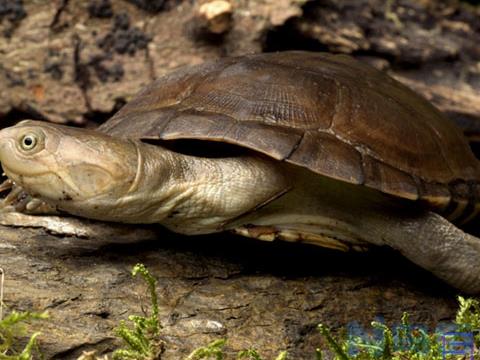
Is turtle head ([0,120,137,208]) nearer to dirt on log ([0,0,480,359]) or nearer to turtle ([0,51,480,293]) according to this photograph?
turtle ([0,51,480,293])

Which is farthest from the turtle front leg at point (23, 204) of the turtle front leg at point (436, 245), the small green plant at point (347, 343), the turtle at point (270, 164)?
the turtle front leg at point (436, 245)

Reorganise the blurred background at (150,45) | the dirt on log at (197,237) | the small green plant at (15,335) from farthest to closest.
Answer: the blurred background at (150,45)
the dirt on log at (197,237)
the small green plant at (15,335)

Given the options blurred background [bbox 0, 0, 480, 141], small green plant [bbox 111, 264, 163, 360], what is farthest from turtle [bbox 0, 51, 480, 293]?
blurred background [bbox 0, 0, 480, 141]

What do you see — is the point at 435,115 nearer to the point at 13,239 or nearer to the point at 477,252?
the point at 477,252

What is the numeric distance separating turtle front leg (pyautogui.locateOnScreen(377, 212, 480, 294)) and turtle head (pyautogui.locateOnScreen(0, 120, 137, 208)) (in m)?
1.02

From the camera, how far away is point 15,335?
5.19 ft

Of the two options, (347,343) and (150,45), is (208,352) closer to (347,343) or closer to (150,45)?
(347,343)

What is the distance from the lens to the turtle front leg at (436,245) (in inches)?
90.7

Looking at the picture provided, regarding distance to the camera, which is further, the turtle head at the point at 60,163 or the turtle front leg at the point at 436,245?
the turtle front leg at the point at 436,245

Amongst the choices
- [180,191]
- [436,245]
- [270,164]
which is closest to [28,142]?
[180,191]

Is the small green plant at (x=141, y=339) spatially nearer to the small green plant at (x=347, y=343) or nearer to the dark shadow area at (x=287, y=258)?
the small green plant at (x=347, y=343)

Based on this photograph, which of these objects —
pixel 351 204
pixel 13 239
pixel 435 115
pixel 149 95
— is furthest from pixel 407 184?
pixel 13 239

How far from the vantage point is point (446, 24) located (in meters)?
4.18

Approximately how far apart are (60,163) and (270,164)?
2.29 ft
